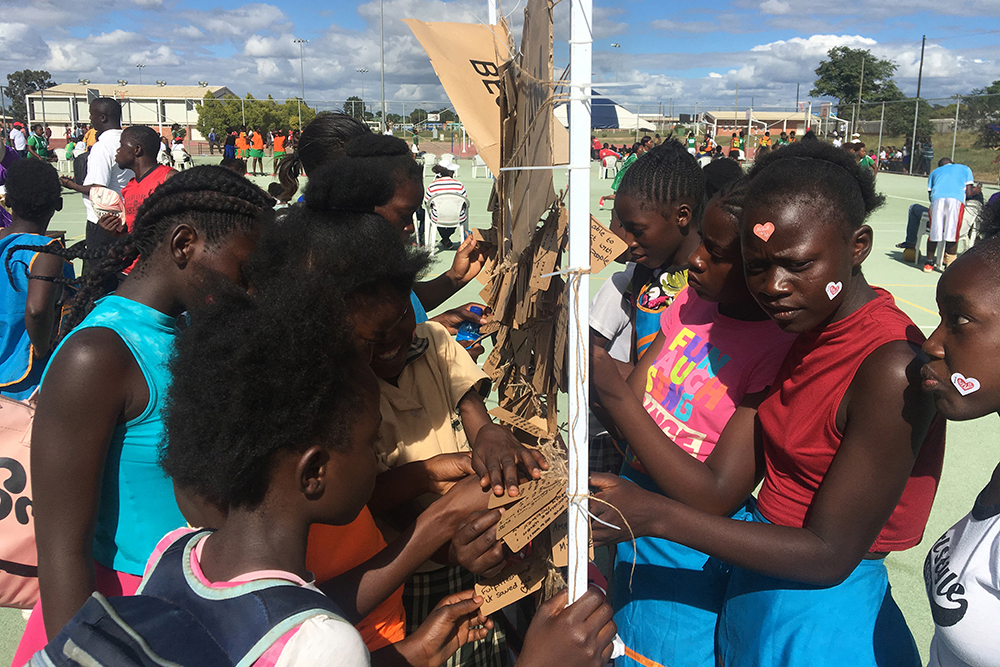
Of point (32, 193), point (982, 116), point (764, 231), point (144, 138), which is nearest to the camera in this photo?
point (764, 231)

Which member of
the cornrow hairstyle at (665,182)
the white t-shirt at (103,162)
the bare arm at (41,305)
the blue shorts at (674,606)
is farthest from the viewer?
the white t-shirt at (103,162)

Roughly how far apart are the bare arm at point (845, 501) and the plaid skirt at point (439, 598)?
2.15 ft

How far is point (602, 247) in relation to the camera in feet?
4.24

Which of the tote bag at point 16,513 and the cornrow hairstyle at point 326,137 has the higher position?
the cornrow hairstyle at point 326,137

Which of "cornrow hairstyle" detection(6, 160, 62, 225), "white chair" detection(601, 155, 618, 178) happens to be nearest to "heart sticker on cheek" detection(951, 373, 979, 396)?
"cornrow hairstyle" detection(6, 160, 62, 225)

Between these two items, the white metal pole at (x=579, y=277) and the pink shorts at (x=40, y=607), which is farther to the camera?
the pink shorts at (x=40, y=607)

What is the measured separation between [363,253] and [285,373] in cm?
57

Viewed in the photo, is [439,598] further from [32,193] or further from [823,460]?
[32,193]

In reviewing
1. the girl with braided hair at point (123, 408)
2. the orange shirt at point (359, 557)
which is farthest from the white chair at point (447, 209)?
the orange shirt at point (359, 557)

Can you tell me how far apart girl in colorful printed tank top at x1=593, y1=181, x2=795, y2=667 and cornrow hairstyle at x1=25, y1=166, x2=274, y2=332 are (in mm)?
1044

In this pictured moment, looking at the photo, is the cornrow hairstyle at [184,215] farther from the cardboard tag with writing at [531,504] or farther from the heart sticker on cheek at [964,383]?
the heart sticker on cheek at [964,383]

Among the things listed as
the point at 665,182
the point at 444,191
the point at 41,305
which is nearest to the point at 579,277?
the point at 665,182

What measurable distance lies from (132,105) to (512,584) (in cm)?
7436

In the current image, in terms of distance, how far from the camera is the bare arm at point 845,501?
4.65 ft
